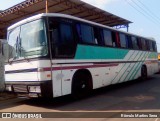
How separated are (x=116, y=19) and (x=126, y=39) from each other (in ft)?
43.0

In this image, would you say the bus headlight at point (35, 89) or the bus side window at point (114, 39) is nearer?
the bus headlight at point (35, 89)

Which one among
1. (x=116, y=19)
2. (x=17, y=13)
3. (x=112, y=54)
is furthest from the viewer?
(x=116, y=19)

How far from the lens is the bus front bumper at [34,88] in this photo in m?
7.98

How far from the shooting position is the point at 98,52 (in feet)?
36.6

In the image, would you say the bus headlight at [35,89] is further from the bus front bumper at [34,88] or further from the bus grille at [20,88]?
the bus grille at [20,88]

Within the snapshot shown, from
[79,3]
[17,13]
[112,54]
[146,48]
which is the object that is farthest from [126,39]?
[17,13]

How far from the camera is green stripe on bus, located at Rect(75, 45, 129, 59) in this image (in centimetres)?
988

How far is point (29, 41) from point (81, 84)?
2730mm

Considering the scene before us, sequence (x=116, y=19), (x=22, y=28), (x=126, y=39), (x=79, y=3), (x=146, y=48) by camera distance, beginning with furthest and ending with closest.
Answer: (x=116, y=19), (x=79, y=3), (x=146, y=48), (x=126, y=39), (x=22, y=28)

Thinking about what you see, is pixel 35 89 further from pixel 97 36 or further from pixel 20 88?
pixel 97 36

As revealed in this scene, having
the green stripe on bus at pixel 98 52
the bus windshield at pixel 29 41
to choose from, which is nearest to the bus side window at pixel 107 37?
the green stripe on bus at pixel 98 52

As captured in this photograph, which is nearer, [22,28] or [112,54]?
[22,28]

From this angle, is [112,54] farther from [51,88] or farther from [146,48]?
[146,48]

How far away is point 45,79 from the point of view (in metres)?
8.10
